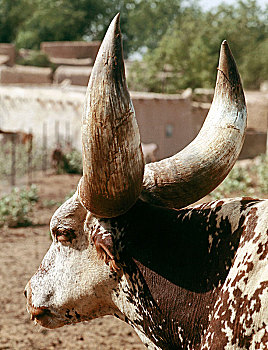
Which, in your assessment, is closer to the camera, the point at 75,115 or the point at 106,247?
the point at 106,247

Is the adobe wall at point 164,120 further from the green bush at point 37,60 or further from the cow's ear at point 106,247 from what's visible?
the green bush at point 37,60

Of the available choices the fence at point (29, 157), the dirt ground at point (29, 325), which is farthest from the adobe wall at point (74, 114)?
A: the dirt ground at point (29, 325)

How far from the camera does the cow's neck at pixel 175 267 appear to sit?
6.18 feet

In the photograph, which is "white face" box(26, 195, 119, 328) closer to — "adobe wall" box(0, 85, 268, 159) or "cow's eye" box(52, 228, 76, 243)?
"cow's eye" box(52, 228, 76, 243)

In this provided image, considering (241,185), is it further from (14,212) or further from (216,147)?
(216,147)

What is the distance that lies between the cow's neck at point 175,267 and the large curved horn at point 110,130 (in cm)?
25

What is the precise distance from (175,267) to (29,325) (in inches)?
127

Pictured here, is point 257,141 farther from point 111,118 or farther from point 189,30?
point 111,118

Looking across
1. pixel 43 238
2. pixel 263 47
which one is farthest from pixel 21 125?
pixel 263 47

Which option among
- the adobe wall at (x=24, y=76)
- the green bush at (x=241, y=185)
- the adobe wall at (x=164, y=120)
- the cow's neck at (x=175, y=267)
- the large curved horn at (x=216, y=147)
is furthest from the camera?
the adobe wall at (x=24, y=76)

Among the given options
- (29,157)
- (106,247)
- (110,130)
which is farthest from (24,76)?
(110,130)

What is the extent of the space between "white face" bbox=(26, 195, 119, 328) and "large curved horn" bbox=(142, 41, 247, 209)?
1.13 ft

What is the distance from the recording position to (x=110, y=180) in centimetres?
179

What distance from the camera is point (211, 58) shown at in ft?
93.9
